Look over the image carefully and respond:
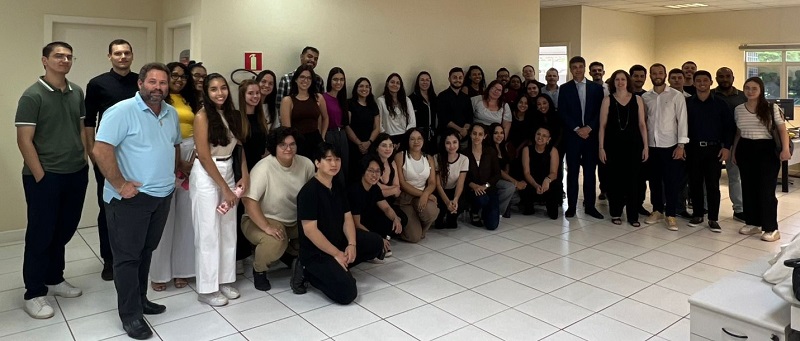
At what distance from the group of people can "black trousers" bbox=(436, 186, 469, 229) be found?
0.06 feet

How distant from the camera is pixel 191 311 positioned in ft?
10.9

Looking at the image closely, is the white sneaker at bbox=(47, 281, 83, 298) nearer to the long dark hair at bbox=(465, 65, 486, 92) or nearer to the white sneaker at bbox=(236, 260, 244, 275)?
the white sneaker at bbox=(236, 260, 244, 275)

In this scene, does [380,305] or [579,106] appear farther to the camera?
[579,106]

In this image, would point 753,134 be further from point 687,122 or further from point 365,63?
point 365,63

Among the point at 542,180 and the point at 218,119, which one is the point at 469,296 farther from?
the point at 542,180

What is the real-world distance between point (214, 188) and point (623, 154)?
3.77 m

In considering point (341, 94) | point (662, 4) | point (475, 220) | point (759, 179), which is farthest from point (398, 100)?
point (662, 4)

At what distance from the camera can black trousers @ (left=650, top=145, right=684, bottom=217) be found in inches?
207

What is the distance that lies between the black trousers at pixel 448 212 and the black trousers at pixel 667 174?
182 cm

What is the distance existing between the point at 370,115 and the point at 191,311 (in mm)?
2553

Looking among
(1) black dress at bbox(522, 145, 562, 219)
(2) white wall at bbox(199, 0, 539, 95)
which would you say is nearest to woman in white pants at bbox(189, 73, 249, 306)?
(2) white wall at bbox(199, 0, 539, 95)

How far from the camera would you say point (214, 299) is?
11.2ft

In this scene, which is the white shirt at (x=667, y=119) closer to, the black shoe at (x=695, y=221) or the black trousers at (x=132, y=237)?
the black shoe at (x=695, y=221)

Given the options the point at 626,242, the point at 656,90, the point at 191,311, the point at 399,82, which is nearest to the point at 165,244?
the point at 191,311
